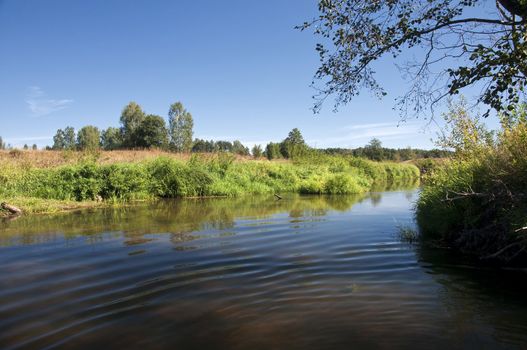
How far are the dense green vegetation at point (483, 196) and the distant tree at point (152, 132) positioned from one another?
51209mm

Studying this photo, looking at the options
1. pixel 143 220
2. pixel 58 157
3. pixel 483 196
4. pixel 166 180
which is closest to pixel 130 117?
pixel 58 157

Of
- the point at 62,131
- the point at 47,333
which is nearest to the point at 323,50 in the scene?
the point at 47,333

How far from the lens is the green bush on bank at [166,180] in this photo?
19562mm

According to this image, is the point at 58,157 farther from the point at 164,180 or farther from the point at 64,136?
the point at 64,136

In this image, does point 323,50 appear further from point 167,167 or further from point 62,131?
Result: point 62,131

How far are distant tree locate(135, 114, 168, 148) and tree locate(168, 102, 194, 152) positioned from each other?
1166cm

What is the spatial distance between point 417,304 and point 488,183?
13.2 ft

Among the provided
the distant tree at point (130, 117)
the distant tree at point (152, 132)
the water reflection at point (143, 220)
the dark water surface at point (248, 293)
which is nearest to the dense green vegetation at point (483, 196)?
the dark water surface at point (248, 293)

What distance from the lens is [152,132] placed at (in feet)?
193

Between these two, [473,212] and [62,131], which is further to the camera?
[62,131]

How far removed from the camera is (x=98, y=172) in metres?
20.8

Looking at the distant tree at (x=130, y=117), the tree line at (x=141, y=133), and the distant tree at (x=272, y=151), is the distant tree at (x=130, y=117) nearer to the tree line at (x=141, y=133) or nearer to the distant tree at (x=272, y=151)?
the tree line at (x=141, y=133)

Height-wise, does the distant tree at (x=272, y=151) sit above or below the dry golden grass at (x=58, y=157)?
above

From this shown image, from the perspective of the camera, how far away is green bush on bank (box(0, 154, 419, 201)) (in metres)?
19.6
